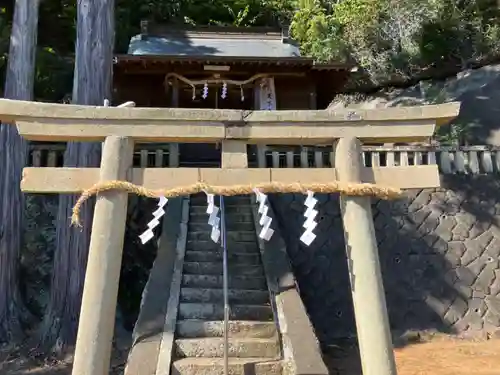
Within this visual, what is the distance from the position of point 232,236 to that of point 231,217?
63cm

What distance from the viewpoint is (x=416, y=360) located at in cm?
718

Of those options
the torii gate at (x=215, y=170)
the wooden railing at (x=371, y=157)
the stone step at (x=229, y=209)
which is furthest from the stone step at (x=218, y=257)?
the torii gate at (x=215, y=170)

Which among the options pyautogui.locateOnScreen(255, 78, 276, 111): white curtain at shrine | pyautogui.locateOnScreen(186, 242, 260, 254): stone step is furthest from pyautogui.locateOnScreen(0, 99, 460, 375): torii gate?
pyautogui.locateOnScreen(255, 78, 276, 111): white curtain at shrine

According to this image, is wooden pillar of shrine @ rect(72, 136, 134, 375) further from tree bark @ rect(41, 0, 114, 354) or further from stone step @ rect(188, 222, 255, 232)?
tree bark @ rect(41, 0, 114, 354)

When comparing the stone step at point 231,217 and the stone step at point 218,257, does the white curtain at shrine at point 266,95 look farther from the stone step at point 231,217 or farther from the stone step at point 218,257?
the stone step at point 218,257

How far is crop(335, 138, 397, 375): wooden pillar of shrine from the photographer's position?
385 cm

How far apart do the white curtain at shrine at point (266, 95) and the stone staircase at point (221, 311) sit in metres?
4.08

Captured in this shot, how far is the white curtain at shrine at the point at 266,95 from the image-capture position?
11203mm

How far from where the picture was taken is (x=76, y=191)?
3994 mm

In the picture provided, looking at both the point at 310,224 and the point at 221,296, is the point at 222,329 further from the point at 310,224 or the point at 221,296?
the point at 310,224

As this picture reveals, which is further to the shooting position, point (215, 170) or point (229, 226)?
point (229, 226)

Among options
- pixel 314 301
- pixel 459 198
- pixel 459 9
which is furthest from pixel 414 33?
pixel 314 301

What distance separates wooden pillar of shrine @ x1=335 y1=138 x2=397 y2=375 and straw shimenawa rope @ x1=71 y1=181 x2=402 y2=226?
11cm

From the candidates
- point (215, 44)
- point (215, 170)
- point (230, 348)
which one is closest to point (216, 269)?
point (230, 348)
